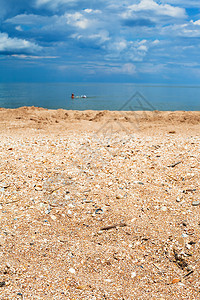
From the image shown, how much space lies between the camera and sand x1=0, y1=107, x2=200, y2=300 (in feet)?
9.42

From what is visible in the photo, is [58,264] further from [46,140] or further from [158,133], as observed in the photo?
[158,133]

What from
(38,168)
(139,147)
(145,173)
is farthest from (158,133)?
(38,168)

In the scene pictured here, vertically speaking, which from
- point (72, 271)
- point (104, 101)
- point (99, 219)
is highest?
point (104, 101)

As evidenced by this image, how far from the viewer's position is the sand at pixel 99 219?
2871 millimetres

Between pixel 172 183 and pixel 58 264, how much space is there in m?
2.90

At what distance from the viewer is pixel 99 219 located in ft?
13.3

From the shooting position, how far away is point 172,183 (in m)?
5.07

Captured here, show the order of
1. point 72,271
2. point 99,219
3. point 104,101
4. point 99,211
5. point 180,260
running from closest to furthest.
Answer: point 72,271 → point 180,260 → point 99,219 → point 99,211 → point 104,101

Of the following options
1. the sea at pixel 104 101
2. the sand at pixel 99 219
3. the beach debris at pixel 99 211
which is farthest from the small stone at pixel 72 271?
the sea at pixel 104 101

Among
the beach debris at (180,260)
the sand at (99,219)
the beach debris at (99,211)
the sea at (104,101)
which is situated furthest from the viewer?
the sea at (104,101)

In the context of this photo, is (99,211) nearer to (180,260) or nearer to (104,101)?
(180,260)

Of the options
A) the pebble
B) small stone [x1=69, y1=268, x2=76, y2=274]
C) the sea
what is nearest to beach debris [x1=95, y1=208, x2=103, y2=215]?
the pebble

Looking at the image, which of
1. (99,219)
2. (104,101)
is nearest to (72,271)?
(99,219)

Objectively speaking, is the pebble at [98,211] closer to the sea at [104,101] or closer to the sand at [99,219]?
the sand at [99,219]
